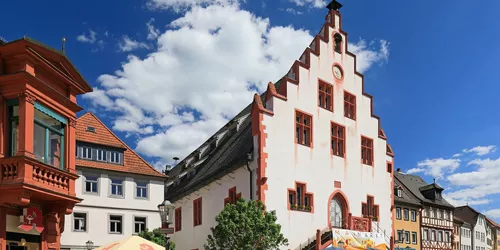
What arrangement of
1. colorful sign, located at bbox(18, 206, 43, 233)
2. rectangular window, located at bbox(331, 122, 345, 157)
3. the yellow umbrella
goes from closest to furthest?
the yellow umbrella < colorful sign, located at bbox(18, 206, 43, 233) < rectangular window, located at bbox(331, 122, 345, 157)

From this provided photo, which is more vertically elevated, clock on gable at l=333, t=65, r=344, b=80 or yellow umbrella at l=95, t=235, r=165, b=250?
clock on gable at l=333, t=65, r=344, b=80

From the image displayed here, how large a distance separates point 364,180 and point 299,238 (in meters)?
8.51

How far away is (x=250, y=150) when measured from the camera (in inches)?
1351

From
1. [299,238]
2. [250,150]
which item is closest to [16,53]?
[250,150]

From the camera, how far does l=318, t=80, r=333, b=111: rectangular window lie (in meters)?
38.2

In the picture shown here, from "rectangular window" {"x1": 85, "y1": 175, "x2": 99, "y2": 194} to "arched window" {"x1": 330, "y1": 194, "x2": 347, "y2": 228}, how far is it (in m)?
15.8

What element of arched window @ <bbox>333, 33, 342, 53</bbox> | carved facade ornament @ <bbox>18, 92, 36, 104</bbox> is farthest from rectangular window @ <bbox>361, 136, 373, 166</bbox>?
carved facade ornament @ <bbox>18, 92, 36, 104</bbox>

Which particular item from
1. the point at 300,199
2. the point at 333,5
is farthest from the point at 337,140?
the point at 333,5

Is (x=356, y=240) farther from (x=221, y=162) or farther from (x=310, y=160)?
(x=221, y=162)

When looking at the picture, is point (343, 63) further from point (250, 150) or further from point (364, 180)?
point (250, 150)

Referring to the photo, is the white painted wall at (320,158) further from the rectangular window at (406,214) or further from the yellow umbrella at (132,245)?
the rectangular window at (406,214)

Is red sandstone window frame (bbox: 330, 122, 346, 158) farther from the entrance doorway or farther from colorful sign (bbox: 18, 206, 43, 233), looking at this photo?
colorful sign (bbox: 18, 206, 43, 233)

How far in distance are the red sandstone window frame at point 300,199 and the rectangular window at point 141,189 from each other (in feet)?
36.8

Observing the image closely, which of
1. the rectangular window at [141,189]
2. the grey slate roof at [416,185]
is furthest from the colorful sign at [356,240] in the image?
the grey slate roof at [416,185]
